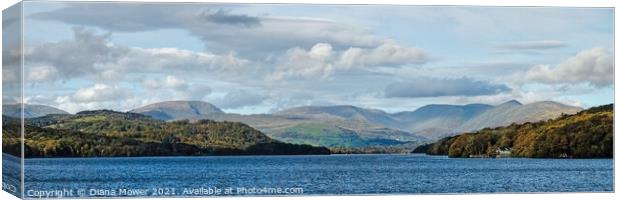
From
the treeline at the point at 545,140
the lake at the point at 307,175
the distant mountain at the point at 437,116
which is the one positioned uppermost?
the distant mountain at the point at 437,116

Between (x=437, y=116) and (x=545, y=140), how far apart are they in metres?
3.32

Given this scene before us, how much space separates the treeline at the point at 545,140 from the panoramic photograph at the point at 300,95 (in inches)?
2.8

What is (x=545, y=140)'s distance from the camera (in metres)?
43.2

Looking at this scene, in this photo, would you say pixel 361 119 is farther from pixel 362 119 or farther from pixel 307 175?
pixel 307 175

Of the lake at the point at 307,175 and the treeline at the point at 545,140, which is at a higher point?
the treeline at the point at 545,140

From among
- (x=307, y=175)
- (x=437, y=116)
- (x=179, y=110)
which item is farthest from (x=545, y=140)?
(x=179, y=110)

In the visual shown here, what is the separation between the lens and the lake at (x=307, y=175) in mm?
37781

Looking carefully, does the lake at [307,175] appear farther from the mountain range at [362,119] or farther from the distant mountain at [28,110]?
the distant mountain at [28,110]

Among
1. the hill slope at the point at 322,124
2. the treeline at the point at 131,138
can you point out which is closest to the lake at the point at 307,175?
the treeline at the point at 131,138

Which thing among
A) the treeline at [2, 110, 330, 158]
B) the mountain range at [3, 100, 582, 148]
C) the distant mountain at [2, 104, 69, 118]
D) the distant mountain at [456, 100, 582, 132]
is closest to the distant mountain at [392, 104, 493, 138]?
the mountain range at [3, 100, 582, 148]

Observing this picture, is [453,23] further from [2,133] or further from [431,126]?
[2,133]


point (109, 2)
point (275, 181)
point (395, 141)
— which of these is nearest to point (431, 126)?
point (395, 141)

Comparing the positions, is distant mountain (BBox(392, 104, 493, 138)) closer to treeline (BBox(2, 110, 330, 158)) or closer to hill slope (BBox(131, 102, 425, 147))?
hill slope (BBox(131, 102, 425, 147))

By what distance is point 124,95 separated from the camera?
39.7 m
